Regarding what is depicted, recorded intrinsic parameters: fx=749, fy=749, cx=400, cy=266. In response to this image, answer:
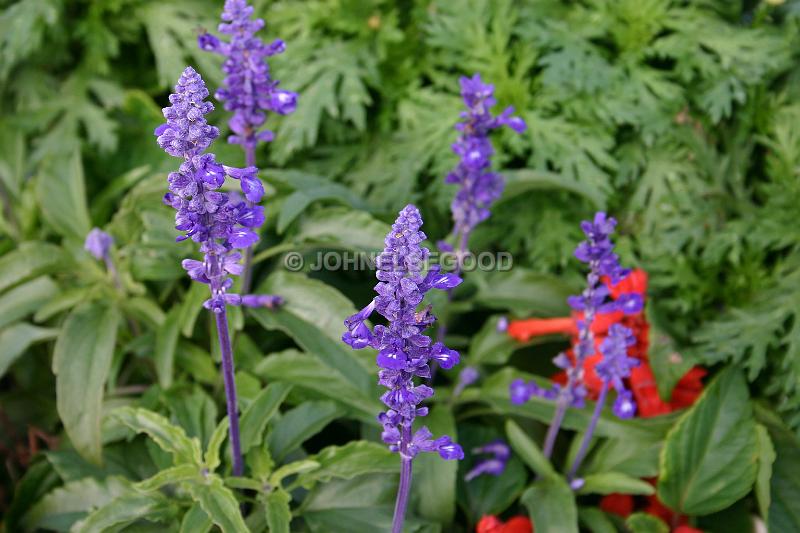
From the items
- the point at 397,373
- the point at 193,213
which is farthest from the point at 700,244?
the point at 193,213

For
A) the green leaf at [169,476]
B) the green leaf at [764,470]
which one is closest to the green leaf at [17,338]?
the green leaf at [169,476]

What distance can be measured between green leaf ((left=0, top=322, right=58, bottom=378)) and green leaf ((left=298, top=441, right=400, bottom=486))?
0.93 metres

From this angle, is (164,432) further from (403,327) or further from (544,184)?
(544,184)

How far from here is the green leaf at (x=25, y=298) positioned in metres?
2.14

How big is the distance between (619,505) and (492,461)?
376 mm

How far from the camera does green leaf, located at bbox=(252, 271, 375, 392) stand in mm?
1921

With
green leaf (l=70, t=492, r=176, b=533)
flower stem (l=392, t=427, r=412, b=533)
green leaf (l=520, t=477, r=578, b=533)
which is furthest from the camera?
green leaf (l=520, t=477, r=578, b=533)

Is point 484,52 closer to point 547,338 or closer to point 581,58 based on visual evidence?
point 581,58

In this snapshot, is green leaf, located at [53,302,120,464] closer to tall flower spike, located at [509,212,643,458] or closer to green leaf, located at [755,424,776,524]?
tall flower spike, located at [509,212,643,458]

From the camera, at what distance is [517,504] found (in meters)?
2.18

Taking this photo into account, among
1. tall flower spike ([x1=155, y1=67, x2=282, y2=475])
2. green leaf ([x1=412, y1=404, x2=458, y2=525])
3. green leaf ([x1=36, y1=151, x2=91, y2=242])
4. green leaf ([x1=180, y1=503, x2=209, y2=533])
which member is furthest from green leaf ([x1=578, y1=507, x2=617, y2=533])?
green leaf ([x1=36, y1=151, x2=91, y2=242])

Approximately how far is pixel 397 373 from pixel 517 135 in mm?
1389

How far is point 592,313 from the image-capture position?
1763 mm

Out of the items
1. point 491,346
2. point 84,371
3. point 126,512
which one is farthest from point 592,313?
point 84,371
